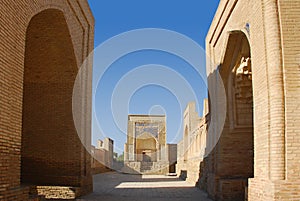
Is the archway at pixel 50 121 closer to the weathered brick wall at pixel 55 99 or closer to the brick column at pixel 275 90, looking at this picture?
the weathered brick wall at pixel 55 99

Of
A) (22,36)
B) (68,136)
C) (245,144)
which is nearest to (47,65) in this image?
(68,136)

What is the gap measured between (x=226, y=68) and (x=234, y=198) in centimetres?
306

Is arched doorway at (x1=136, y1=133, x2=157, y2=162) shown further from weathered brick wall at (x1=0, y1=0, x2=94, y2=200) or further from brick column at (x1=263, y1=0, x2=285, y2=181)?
brick column at (x1=263, y1=0, x2=285, y2=181)

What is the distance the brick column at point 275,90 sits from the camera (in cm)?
533

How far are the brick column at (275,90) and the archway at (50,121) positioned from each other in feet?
16.3

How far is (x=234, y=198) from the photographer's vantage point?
27.6ft

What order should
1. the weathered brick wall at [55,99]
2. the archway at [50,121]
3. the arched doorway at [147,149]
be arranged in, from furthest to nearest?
the arched doorway at [147,149] < the archway at [50,121] < the weathered brick wall at [55,99]

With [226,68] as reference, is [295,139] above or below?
below

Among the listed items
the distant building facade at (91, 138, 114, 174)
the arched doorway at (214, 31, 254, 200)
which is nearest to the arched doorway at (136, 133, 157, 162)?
the distant building facade at (91, 138, 114, 174)

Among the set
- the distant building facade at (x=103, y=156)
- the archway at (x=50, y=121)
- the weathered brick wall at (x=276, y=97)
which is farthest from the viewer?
the distant building facade at (x=103, y=156)

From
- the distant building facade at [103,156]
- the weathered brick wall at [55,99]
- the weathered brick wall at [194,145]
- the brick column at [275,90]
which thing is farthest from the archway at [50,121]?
the distant building facade at [103,156]

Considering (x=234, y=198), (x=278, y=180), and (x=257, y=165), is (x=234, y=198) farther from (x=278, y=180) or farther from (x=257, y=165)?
(x=278, y=180)

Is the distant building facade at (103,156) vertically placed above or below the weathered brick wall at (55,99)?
below

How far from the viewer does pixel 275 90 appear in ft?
17.9
